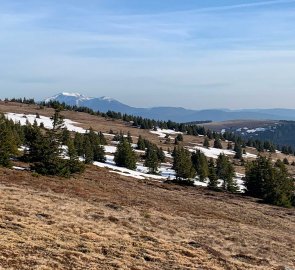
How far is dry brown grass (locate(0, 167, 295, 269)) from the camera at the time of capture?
19.3m

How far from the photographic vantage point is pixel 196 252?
2458cm

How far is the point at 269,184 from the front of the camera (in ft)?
222

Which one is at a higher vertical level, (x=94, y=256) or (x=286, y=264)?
(x=94, y=256)

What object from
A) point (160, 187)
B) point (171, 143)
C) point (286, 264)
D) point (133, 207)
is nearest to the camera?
point (286, 264)

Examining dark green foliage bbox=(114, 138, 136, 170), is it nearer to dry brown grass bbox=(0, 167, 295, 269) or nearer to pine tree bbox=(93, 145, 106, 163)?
pine tree bbox=(93, 145, 106, 163)

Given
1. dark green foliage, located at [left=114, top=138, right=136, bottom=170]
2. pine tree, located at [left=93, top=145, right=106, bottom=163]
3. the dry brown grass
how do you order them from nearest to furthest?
the dry brown grass, dark green foliage, located at [left=114, top=138, right=136, bottom=170], pine tree, located at [left=93, top=145, right=106, bottom=163]

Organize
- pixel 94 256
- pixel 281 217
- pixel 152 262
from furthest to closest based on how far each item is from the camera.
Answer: pixel 281 217 < pixel 152 262 < pixel 94 256

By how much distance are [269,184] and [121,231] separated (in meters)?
46.6

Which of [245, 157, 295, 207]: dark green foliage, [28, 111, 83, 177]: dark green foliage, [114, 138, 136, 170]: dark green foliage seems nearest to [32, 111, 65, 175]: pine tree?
[28, 111, 83, 177]: dark green foliage

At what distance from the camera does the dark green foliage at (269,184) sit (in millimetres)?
64500

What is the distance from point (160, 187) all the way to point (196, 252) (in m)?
37.0

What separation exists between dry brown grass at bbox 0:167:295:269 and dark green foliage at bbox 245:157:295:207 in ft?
53.0

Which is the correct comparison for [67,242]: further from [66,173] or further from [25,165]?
[25,165]

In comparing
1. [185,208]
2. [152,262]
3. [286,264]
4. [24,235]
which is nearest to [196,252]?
[152,262]
